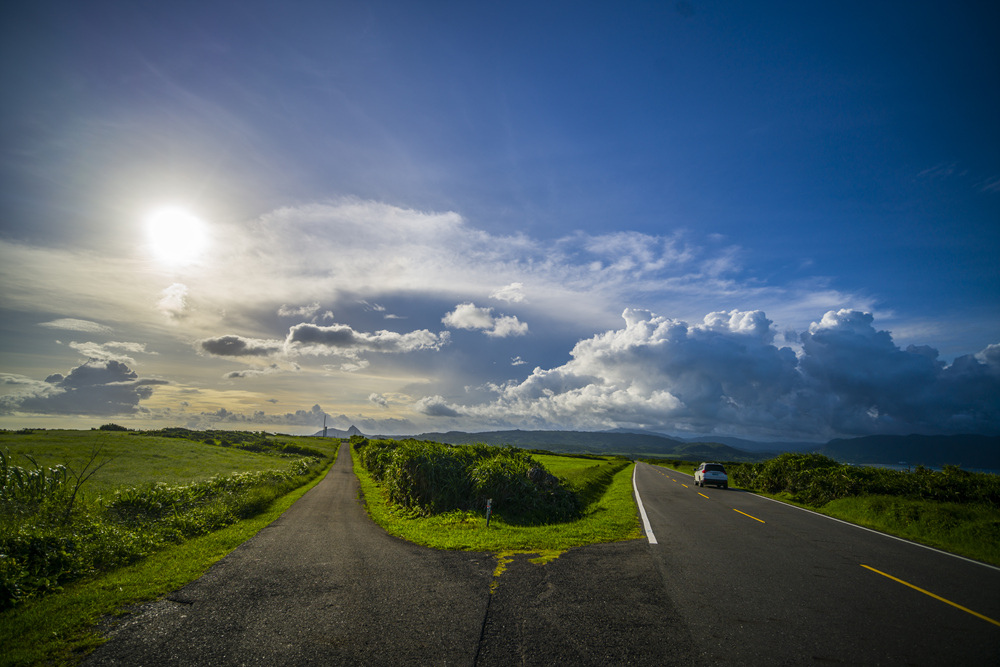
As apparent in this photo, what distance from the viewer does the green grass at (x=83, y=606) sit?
5777mm

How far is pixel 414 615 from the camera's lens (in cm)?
659

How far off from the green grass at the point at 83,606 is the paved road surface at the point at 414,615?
44 centimetres

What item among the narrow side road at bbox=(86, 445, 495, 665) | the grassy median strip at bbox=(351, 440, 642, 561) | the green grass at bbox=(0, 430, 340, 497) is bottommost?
the green grass at bbox=(0, 430, 340, 497)

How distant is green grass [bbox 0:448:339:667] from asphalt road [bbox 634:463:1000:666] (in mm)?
8505

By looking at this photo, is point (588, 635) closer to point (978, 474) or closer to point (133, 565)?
point (133, 565)

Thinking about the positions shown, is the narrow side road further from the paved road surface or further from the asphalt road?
the asphalt road

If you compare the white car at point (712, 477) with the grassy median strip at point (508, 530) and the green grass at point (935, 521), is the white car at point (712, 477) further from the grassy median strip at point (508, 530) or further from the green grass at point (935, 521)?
the grassy median strip at point (508, 530)

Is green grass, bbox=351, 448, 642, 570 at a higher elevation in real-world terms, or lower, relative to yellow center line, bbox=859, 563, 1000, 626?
lower

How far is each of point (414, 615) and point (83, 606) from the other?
5.91 metres

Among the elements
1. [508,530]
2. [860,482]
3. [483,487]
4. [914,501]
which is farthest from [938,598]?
[860,482]

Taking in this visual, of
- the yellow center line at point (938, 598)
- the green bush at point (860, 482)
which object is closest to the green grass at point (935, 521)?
the green bush at point (860, 482)

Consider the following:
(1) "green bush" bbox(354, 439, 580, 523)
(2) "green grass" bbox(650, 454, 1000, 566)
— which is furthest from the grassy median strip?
(2) "green grass" bbox(650, 454, 1000, 566)

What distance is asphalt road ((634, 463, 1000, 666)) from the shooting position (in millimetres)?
5359

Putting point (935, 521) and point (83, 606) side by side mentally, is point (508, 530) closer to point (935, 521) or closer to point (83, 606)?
point (83, 606)
